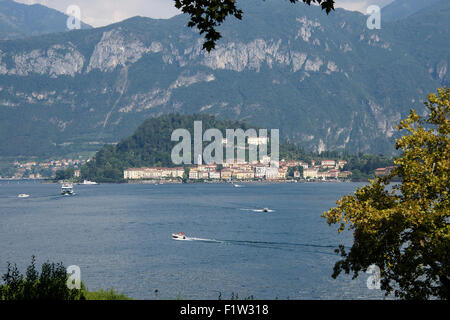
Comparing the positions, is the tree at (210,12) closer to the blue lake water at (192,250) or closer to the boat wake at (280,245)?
the blue lake water at (192,250)

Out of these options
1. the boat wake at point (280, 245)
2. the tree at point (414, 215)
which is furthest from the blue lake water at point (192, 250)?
the tree at point (414, 215)

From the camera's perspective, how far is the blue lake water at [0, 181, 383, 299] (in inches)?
2259

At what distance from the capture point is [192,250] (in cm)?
8256

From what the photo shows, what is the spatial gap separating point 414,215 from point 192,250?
59.3 m

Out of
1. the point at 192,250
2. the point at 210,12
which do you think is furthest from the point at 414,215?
the point at 192,250

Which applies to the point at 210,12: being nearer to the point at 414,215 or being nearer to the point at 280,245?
the point at 414,215

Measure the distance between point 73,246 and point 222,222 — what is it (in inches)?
1451

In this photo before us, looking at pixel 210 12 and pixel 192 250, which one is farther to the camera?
pixel 192 250

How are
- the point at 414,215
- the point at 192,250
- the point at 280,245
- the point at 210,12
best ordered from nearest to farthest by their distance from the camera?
the point at 210,12
the point at 414,215
the point at 192,250
the point at 280,245

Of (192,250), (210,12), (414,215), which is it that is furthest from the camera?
(192,250)

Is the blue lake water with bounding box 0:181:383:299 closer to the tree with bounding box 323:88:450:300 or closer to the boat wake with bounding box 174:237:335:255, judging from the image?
the boat wake with bounding box 174:237:335:255

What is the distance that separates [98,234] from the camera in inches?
4035

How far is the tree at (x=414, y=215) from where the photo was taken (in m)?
25.2
